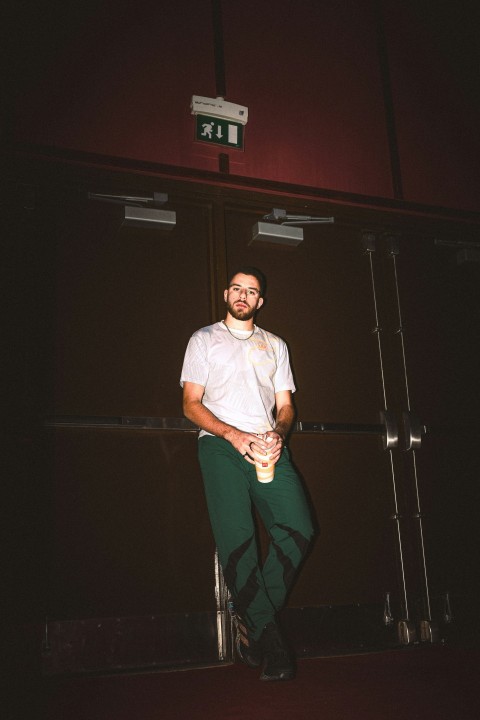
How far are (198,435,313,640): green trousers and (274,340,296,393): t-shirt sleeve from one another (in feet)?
1.28

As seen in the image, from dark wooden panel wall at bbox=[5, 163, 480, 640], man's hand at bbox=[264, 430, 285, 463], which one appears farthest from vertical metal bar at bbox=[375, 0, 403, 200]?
man's hand at bbox=[264, 430, 285, 463]

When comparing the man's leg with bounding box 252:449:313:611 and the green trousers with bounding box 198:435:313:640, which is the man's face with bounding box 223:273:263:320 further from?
the man's leg with bounding box 252:449:313:611

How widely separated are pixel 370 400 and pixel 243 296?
3.82ft

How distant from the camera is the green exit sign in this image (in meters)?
3.63

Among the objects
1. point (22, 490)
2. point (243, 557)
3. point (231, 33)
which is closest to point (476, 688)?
point (243, 557)

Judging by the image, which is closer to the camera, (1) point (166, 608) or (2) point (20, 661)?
(2) point (20, 661)

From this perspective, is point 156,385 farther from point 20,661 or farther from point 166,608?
point 20,661

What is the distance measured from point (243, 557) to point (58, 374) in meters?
1.30

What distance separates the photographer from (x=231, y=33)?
3.86 m

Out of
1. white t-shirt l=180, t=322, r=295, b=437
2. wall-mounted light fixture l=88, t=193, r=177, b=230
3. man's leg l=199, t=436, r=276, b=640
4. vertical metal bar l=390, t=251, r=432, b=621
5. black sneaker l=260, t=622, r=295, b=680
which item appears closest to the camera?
black sneaker l=260, t=622, r=295, b=680

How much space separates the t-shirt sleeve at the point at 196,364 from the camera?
2.84m

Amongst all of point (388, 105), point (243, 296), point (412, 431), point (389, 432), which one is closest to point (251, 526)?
point (243, 296)

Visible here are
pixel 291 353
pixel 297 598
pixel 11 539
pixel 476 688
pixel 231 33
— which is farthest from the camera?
pixel 231 33

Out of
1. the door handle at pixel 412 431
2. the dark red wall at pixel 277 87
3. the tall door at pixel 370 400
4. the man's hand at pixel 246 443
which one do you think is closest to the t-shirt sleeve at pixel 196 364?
the man's hand at pixel 246 443
